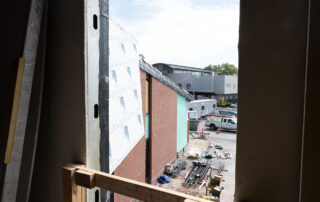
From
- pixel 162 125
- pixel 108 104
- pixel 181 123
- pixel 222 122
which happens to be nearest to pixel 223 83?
pixel 222 122

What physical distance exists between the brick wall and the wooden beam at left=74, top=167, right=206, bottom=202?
9.23 m

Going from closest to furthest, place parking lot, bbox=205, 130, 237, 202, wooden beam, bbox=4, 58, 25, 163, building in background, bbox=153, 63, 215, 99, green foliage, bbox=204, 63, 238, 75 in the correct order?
wooden beam, bbox=4, 58, 25, 163, parking lot, bbox=205, 130, 237, 202, building in background, bbox=153, 63, 215, 99, green foliage, bbox=204, 63, 238, 75

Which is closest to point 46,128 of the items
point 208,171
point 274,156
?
point 274,156

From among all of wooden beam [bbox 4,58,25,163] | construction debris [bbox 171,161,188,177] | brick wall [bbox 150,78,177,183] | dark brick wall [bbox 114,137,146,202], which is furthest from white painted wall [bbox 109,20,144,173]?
construction debris [bbox 171,161,188,177]

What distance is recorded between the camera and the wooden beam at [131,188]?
4.66ft

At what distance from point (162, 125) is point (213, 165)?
473 cm

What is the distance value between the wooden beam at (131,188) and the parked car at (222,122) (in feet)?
71.5

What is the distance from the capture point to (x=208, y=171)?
1372 centimetres

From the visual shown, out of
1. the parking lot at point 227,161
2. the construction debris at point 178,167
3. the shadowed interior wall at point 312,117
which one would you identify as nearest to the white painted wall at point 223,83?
the parking lot at point 227,161

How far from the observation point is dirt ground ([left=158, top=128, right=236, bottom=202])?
11219 millimetres

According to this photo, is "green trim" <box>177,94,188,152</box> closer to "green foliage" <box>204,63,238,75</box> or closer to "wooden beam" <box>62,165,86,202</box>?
"wooden beam" <box>62,165,86,202</box>

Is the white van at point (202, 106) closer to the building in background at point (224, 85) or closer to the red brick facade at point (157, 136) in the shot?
the building in background at point (224, 85)

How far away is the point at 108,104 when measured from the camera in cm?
220

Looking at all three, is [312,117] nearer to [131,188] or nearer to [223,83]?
[131,188]
